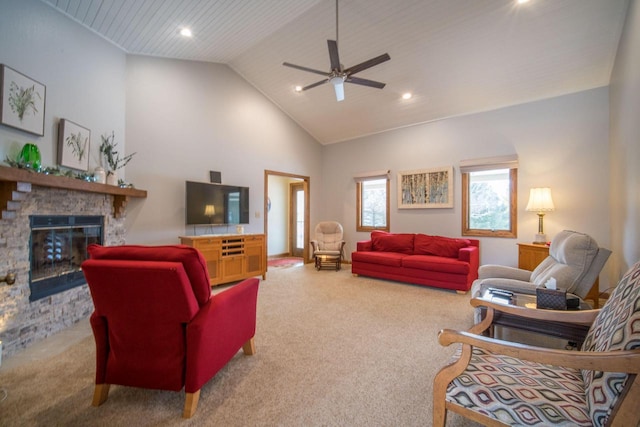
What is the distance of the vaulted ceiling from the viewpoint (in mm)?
3055

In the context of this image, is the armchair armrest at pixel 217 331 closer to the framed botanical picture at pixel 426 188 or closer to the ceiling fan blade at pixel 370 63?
the ceiling fan blade at pixel 370 63

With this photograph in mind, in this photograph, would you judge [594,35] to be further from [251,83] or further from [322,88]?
[251,83]

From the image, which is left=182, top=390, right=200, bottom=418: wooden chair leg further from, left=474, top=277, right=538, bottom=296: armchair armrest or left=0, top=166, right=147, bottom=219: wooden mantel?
left=474, top=277, right=538, bottom=296: armchair armrest

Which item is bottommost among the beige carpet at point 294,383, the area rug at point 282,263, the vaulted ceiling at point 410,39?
the beige carpet at point 294,383

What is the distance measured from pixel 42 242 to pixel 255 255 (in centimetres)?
271

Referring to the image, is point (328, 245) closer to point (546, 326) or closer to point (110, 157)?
point (110, 157)

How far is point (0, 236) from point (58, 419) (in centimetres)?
164

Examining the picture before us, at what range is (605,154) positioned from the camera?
373 centimetres

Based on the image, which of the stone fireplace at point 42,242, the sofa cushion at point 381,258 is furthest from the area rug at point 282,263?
the stone fireplace at point 42,242

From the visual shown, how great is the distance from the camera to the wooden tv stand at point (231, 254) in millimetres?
4160

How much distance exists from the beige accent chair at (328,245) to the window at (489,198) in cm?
247

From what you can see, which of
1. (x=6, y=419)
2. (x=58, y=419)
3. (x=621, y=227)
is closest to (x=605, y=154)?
(x=621, y=227)

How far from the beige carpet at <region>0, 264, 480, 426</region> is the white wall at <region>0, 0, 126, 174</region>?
6.36 ft

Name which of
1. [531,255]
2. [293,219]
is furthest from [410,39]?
[293,219]
